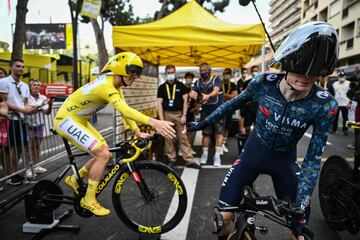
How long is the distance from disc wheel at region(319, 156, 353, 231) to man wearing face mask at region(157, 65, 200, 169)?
3.13 meters

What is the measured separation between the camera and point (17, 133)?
5.32m

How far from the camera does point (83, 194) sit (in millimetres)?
3379

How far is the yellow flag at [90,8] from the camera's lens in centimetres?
896

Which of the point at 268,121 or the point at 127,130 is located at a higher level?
the point at 268,121

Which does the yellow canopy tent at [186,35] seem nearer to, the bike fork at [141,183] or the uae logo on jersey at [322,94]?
the bike fork at [141,183]

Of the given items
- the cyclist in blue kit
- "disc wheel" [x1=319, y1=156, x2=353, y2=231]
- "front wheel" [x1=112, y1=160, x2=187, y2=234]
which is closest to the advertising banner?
"front wheel" [x1=112, y1=160, x2=187, y2=234]

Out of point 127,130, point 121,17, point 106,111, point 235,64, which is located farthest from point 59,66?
point 127,130

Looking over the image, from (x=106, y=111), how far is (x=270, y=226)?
26.6 feet

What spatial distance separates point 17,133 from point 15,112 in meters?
0.43

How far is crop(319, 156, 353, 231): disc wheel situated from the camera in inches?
125

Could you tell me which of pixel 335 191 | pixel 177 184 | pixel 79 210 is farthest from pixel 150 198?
pixel 335 191

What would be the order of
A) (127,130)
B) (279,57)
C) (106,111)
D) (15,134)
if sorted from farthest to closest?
(106,111), (127,130), (15,134), (279,57)

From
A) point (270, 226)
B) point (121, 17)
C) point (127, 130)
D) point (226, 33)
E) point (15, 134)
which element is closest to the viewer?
point (270, 226)

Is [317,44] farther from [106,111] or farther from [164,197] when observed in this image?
[106,111]
